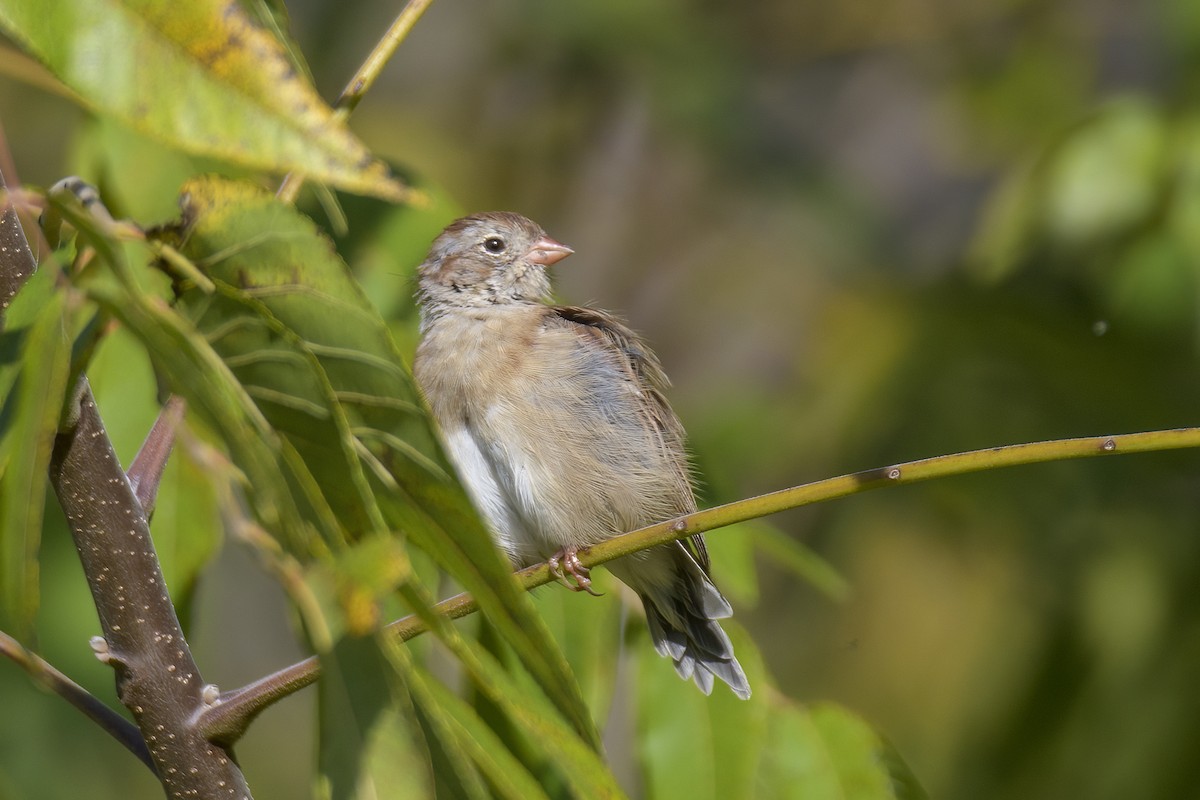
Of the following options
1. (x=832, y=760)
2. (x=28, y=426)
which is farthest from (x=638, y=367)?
(x=28, y=426)

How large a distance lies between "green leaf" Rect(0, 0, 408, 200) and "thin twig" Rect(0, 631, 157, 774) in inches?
29.2

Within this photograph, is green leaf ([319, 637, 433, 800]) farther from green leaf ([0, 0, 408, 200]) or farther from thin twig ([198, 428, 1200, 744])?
green leaf ([0, 0, 408, 200])

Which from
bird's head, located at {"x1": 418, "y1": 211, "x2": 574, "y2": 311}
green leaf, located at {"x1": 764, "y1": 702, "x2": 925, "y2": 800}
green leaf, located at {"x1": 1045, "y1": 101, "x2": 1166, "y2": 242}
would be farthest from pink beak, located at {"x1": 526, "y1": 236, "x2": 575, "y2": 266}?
green leaf, located at {"x1": 764, "y1": 702, "x2": 925, "y2": 800}

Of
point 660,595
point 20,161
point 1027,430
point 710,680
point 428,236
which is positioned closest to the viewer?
point 710,680

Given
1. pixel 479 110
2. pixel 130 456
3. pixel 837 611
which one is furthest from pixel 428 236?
pixel 479 110

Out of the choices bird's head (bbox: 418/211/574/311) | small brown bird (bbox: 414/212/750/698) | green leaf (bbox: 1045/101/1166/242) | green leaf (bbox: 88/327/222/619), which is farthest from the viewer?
bird's head (bbox: 418/211/574/311)

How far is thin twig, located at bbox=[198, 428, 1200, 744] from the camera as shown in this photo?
152 cm

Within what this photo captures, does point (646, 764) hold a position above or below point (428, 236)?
below

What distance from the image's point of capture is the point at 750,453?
18.0 ft

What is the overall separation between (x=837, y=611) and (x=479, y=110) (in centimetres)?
327

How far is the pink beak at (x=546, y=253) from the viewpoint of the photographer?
4.40 m

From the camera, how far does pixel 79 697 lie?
71.6 inches

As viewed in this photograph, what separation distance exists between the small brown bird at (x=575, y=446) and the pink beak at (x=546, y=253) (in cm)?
52

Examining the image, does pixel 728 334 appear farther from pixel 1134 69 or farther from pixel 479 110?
pixel 1134 69
